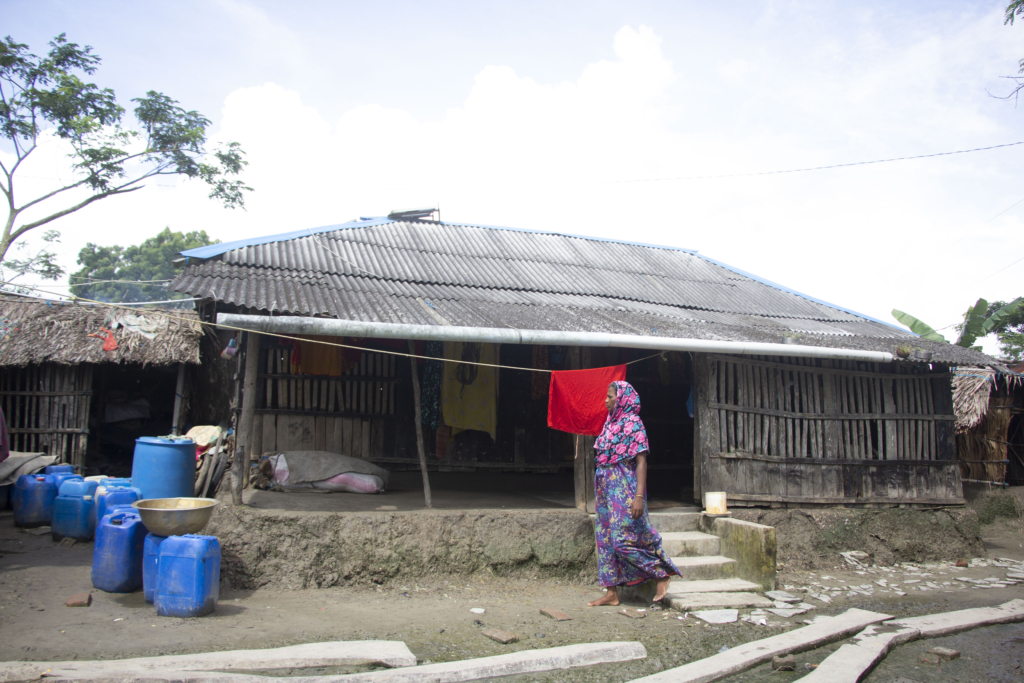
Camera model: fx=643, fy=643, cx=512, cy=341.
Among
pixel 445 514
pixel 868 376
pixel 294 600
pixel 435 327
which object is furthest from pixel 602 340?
pixel 868 376

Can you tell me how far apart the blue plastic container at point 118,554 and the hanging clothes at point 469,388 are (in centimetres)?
370

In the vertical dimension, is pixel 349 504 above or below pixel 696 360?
below

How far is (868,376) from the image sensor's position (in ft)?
27.1

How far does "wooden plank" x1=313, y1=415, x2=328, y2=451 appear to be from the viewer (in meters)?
7.75

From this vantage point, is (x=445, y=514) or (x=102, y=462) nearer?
(x=445, y=514)

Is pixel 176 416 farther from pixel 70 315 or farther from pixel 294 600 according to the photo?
pixel 294 600

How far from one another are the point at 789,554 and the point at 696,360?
8.11 feet

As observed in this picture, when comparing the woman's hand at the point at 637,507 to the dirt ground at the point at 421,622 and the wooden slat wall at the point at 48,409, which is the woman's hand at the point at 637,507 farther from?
the wooden slat wall at the point at 48,409

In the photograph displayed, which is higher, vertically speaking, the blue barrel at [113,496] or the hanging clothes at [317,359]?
the hanging clothes at [317,359]

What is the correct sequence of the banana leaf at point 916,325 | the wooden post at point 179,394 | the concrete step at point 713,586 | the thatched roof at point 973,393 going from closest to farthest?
the concrete step at point 713,586 → the wooden post at point 179,394 → the thatched roof at point 973,393 → the banana leaf at point 916,325

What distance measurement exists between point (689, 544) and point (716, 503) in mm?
705

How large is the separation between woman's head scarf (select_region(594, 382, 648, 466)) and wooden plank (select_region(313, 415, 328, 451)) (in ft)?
12.3

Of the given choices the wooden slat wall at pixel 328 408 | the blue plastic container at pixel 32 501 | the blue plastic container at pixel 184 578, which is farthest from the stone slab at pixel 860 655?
the blue plastic container at pixel 32 501

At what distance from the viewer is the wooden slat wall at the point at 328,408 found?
7602 millimetres
